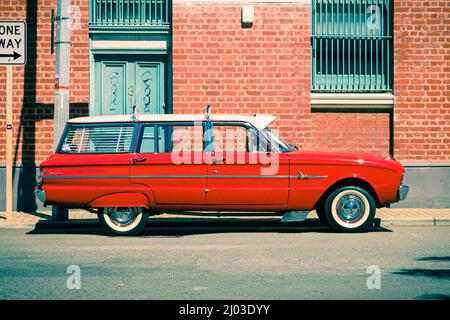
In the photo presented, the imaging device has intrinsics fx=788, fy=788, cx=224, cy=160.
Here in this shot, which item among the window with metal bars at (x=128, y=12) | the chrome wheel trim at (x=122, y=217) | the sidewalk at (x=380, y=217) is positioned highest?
the window with metal bars at (x=128, y=12)

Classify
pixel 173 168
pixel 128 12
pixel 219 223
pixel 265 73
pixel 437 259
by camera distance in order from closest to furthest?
pixel 437 259 → pixel 173 168 → pixel 219 223 → pixel 265 73 → pixel 128 12

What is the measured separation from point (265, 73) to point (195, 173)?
4.63 meters

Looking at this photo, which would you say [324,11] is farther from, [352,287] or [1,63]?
[352,287]

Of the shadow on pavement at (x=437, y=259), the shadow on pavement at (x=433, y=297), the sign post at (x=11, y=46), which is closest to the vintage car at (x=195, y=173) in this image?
the sign post at (x=11, y=46)

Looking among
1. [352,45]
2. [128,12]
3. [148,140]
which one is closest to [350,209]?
[148,140]

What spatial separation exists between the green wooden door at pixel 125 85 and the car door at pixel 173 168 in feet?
14.4

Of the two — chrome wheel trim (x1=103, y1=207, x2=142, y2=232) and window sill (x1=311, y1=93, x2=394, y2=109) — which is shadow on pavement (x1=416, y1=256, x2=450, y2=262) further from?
window sill (x1=311, y1=93, x2=394, y2=109)

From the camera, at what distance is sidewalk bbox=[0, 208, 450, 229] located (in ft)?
41.9

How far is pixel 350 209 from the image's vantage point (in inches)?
458

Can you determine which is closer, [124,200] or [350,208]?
[124,200]

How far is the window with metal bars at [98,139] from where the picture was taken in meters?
11.5

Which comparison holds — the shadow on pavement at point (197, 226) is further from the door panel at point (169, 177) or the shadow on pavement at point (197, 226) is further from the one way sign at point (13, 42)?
the one way sign at point (13, 42)

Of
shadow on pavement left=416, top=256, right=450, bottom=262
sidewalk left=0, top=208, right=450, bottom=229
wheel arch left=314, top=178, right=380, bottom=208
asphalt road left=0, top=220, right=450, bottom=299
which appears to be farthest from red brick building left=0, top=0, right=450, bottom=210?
shadow on pavement left=416, top=256, right=450, bottom=262

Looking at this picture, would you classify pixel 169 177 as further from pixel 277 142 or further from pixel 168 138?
pixel 277 142
